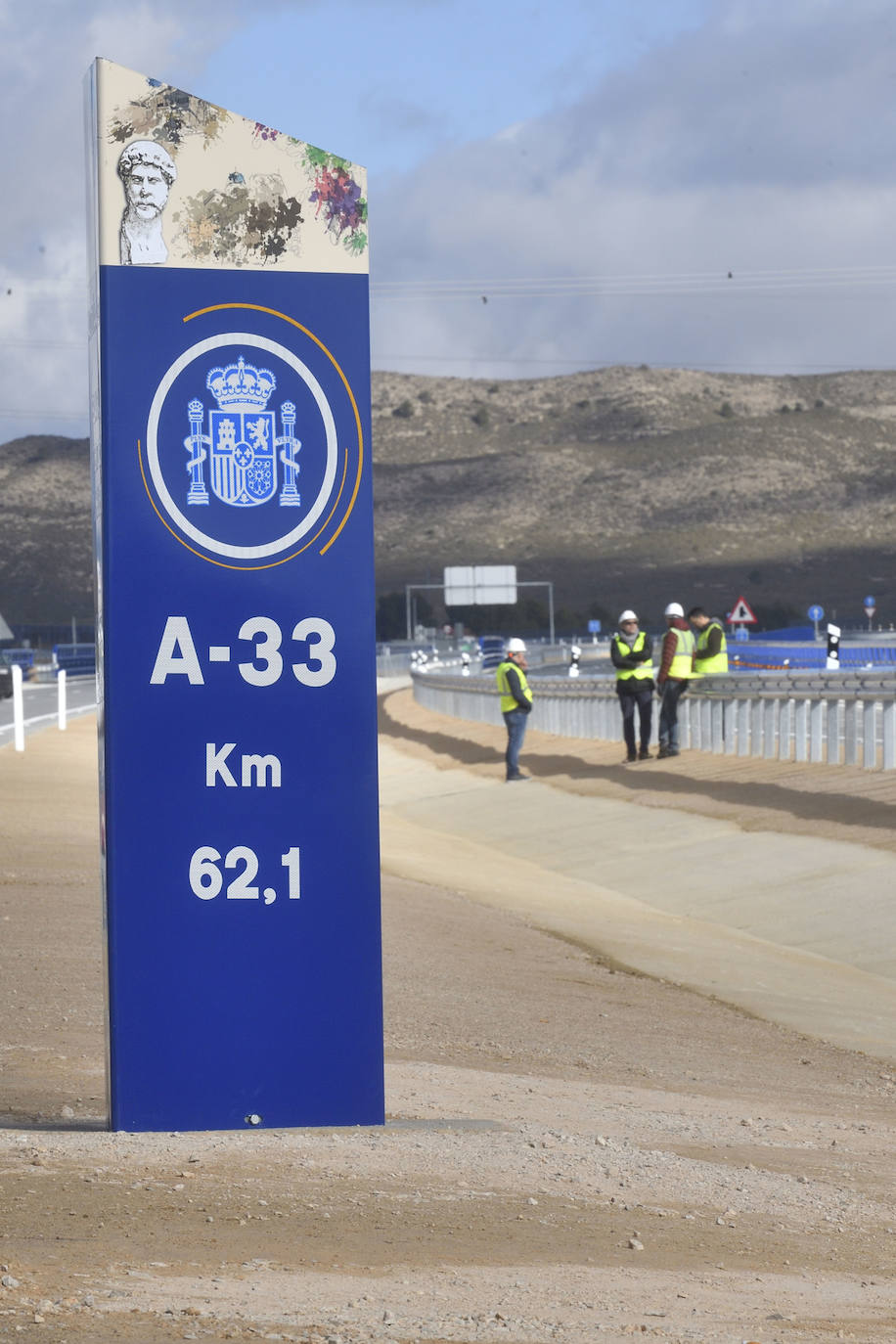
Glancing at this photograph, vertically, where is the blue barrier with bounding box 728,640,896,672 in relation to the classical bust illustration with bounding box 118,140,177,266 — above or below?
below

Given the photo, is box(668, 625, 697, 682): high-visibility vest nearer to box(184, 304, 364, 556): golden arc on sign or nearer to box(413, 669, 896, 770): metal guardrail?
box(413, 669, 896, 770): metal guardrail

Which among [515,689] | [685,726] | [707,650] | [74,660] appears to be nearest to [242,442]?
[515,689]

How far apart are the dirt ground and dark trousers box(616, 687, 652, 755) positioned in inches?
729

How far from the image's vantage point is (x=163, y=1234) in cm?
467

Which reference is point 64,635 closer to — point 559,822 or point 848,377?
point 559,822

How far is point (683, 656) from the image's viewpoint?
2606 centimetres

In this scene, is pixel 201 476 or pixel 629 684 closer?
pixel 201 476

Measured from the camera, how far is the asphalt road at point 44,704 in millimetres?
38388

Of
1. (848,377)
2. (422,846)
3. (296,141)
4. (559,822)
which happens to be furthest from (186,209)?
(848,377)

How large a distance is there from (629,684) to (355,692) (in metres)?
21.6

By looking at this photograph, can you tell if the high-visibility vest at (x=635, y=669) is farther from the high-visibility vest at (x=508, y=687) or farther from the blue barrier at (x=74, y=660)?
the blue barrier at (x=74, y=660)

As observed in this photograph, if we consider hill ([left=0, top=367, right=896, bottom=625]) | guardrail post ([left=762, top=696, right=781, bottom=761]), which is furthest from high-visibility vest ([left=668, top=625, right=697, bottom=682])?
hill ([left=0, top=367, right=896, bottom=625])

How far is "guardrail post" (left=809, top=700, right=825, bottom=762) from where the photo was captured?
24000 mm

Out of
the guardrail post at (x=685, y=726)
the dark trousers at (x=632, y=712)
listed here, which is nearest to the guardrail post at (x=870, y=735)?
the dark trousers at (x=632, y=712)
